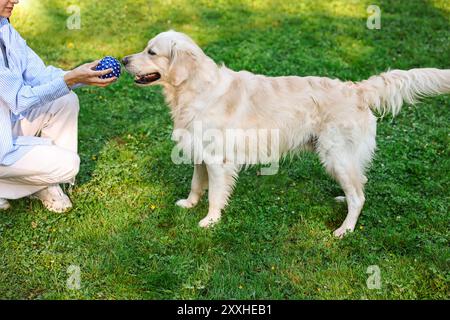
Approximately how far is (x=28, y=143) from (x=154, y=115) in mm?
2326

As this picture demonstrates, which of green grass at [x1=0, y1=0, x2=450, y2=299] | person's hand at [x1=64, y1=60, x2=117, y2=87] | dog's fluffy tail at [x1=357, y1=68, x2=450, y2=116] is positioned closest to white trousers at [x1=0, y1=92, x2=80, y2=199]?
green grass at [x1=0, y1=0, x2=450, y2=299]

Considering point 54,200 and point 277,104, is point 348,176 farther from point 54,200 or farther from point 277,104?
point 54,200

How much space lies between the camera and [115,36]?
8547mm

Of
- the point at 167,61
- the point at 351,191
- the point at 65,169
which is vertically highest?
the point at 167,61

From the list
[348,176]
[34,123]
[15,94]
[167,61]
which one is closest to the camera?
[15,94]

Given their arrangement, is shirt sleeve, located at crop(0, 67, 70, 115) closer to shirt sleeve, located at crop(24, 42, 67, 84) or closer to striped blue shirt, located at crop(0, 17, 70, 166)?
striped blue shirt, located at crop(0, 17, 70, 166)

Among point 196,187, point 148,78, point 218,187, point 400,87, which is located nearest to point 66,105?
point 148,78

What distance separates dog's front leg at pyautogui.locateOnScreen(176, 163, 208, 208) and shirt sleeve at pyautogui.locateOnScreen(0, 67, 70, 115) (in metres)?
1.34

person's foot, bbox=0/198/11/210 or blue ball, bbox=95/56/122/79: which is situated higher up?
blue ball, bbox=95/56/122/79

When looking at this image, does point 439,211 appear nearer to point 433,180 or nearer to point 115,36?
point 433,180

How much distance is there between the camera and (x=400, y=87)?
→ 4.16 m

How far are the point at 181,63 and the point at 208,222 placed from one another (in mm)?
1304

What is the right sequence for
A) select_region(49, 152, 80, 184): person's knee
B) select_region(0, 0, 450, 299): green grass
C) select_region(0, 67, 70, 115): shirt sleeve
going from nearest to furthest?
select_region(0, 0, 450, 299): green grass → select_region(0, 67, 70, 115): shirt sleeve → select_region(49, 152, 80, 184): person's knee

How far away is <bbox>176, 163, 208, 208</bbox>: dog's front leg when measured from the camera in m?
4.54
